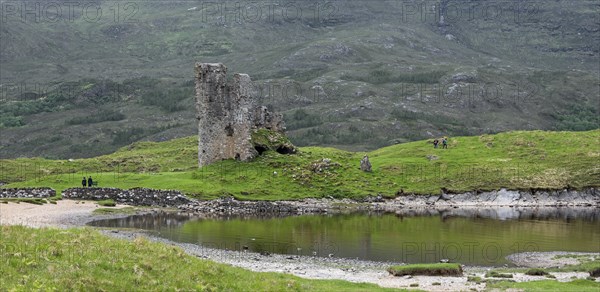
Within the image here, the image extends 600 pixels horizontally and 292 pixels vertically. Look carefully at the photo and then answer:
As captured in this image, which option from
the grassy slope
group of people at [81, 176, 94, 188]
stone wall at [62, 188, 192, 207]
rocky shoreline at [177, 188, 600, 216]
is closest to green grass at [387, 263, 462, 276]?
rocky shoreline at [177, 188, 600, 216]

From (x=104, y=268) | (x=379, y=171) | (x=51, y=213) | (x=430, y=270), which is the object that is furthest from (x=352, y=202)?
(x=104, y=268)

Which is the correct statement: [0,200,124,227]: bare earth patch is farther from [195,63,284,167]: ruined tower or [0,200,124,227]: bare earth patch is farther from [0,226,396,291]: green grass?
[0,226,396,291]: green grass

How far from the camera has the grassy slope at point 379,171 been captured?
301 feet

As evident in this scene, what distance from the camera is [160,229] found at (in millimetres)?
62094

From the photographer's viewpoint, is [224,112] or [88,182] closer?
[88,182]

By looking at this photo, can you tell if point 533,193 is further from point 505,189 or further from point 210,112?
point 210,112

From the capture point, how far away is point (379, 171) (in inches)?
4156

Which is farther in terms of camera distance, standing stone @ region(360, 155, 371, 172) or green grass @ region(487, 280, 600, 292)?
standing stone @ region(360, 155, 371, 172)

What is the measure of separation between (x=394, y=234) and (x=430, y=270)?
22.2 m

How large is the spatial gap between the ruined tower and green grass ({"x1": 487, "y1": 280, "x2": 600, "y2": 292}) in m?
65.5

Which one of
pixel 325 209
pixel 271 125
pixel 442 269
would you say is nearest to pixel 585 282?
pixel 442 269

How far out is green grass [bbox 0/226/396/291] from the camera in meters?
23.5

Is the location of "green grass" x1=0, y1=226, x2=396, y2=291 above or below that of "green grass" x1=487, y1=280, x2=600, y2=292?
above

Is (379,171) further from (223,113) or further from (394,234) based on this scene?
(394,234)
